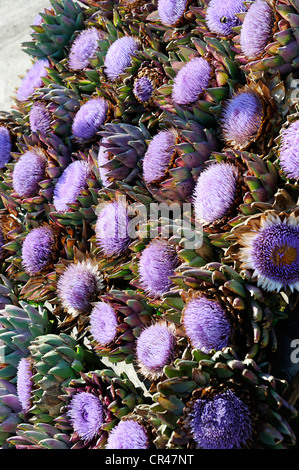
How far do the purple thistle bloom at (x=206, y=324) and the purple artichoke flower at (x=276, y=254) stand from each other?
12 centimetres

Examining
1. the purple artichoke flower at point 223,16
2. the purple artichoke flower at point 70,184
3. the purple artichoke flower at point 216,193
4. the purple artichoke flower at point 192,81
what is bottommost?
the purple artichoke flower at point 70,184

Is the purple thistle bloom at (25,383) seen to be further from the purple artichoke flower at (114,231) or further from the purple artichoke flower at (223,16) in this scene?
the purple artichoke flower at (223,16)

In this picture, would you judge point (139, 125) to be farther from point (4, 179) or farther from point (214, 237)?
point (4, 179)

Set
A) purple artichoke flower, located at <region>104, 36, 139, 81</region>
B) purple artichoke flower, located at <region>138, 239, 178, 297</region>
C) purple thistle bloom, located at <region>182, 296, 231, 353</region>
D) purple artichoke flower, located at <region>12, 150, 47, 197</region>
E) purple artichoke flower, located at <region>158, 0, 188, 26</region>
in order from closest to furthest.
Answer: purple thistle bloom, located at <region>182, 296, 231, 353</region> → purple artichoke flower, located at <region>138, 239, 178, 297</region> → purple artichoke flower, located at <region>158, 0, 188, 26</region> → purple artichoke flower, located at <region>104, 36, 139, 81</region> → purple artichoke flower, located at <region>12, 150, 47, 197</region>

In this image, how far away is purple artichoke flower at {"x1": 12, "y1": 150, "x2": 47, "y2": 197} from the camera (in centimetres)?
197

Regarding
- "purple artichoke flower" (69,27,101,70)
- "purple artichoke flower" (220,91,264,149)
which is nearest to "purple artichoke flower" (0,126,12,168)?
"purple artichoke flower" (69,27,101,70)

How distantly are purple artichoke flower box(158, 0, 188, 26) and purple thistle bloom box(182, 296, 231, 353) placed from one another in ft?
3.40

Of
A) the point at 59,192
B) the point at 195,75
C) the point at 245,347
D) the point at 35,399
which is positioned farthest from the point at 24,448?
the point at 195,75

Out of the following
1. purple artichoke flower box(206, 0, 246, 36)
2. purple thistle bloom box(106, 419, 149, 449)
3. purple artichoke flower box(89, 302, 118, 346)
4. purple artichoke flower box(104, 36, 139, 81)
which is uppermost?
purple artichoke flower box(206, 0, 246, 36)

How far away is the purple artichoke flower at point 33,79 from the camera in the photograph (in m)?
2.24

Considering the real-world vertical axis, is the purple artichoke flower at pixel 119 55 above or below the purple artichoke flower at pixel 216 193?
above

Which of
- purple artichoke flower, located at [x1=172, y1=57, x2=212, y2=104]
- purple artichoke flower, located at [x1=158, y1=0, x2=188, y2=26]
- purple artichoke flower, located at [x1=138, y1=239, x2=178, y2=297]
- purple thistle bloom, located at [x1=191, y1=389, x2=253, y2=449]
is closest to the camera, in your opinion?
purple thistle bloom, located at [x1=191, y1=389, x2=253, y2=449]

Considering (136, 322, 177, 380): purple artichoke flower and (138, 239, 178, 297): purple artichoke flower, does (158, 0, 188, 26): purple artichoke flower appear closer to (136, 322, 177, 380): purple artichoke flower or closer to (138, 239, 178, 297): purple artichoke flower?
(138, 239, 178, 297): purple artichoke flower

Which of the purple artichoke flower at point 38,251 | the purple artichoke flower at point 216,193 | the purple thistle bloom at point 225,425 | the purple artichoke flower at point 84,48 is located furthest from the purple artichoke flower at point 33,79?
the purple thistle bloom at point 225,425
